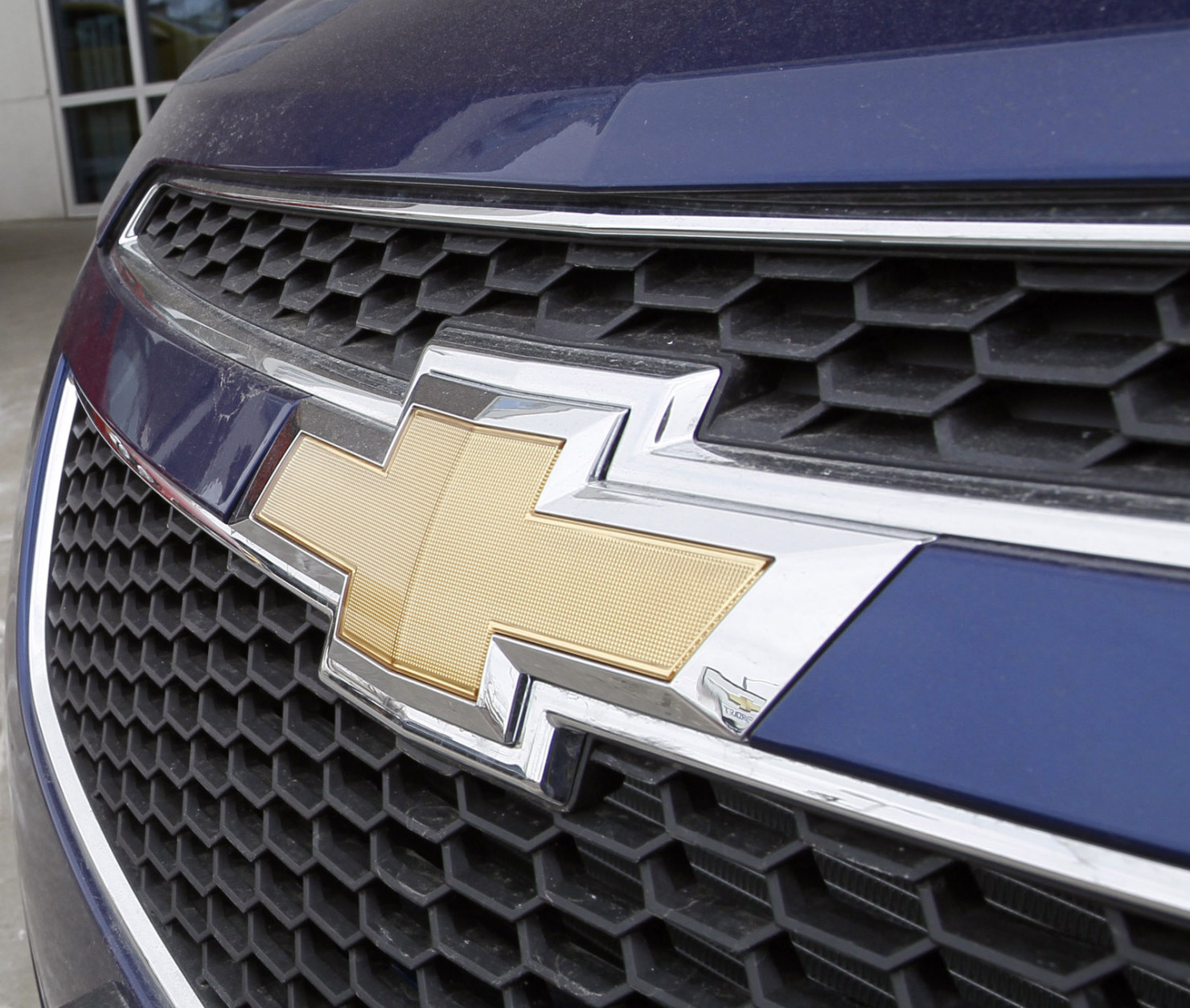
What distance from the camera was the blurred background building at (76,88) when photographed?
357 inches

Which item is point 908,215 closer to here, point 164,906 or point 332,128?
point 332,128

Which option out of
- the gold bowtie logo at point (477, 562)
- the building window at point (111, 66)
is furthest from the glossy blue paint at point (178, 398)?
the building window at point (111, 66)

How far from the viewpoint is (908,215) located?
538 millimetres

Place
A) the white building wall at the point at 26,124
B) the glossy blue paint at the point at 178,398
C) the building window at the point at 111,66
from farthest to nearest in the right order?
the white building wall at the point at 26,124 → the building window at the point at 111,66 → the glossy blue paint at the point at 178,398

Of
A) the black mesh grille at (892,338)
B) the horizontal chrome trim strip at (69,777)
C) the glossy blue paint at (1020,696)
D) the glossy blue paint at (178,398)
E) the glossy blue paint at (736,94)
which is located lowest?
the horizontal chrome trim strip at (69,777)

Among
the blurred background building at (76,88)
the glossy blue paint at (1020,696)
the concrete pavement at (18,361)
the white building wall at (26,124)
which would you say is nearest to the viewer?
the glossy blue paint at (1020,696)

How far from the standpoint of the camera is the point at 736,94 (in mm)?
606

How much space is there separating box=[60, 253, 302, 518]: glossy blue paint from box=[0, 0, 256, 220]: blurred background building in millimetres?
8768

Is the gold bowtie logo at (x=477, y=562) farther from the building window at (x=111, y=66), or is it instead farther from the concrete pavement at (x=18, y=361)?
the building window at (x=111, y=66)

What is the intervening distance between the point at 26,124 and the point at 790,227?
11.4 meters

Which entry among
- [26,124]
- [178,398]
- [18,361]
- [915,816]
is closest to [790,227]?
[915,816]

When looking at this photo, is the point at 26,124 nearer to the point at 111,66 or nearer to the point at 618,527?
the point at 111,66

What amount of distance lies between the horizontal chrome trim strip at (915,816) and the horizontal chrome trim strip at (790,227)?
0.82ft

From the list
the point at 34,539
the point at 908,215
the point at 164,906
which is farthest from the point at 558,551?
the point at 34,539
